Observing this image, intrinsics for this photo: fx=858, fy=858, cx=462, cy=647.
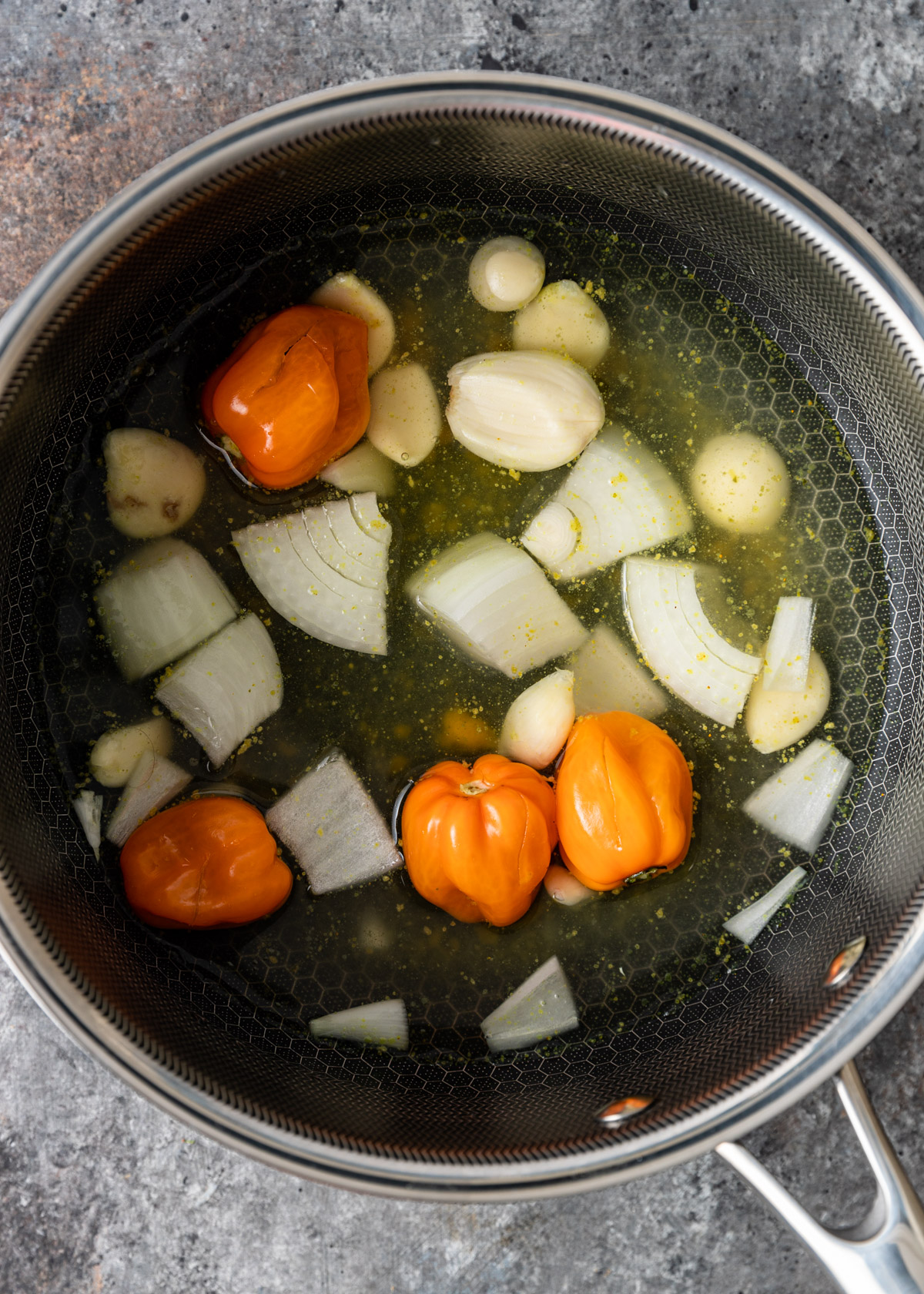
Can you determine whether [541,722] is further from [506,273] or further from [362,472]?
[506,273]

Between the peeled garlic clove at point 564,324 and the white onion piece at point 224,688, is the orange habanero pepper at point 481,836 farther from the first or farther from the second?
the peeled garlic clove at point 564,324

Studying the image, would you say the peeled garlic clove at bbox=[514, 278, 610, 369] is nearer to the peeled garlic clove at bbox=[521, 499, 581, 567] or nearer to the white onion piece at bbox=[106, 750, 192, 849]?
the peeled garlic clove at bbox=[521, 499, 581, 567]

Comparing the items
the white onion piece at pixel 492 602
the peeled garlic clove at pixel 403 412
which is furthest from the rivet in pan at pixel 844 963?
the peeled garlic clove at pixel 403 412

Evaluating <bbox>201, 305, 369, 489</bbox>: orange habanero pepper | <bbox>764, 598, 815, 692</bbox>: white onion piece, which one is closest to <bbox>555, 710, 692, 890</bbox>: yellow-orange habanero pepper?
<bbox>764, 598, 815, 692</bbox>: white onion piece

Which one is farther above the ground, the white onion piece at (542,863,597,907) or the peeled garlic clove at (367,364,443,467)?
the peeled garlic clove at (367,364,443,467)

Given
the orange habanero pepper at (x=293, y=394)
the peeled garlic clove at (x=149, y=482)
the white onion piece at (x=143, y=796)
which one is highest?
the orange habanero pepper at (x=293, y=394)
